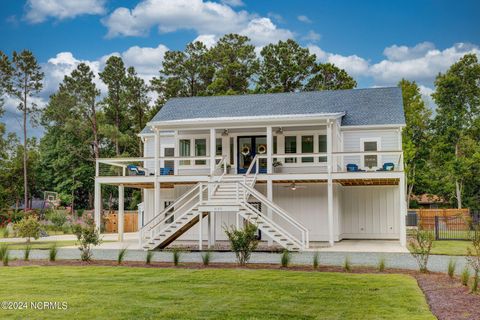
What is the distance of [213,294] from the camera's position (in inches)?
487

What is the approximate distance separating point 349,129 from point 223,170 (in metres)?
6.88

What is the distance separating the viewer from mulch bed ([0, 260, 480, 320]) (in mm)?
10633

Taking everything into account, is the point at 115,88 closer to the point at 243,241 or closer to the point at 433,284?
the point at 243,241

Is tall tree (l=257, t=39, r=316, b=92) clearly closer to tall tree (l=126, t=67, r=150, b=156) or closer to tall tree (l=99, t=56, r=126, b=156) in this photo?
tall tree (l=126, t=67, r=150, b=156)

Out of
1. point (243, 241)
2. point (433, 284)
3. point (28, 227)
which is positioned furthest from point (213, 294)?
point (28, 227)

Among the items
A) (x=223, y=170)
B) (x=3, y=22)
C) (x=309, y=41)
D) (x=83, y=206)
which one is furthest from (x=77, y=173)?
(x=223, y=170)

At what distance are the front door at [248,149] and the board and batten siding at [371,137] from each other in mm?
4209

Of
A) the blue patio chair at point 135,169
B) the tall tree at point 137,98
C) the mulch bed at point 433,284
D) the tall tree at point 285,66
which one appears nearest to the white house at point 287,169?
the blue patio chair at point 135,169

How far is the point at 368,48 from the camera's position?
48.8 metres

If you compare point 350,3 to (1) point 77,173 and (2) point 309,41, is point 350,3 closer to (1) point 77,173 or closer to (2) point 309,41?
(2) point 309,41

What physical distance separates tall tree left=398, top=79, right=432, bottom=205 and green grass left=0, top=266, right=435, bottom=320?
38.8m

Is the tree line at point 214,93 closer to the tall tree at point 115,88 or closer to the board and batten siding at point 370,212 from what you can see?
the tall tree at point 115,88

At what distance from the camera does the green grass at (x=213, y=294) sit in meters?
10.5

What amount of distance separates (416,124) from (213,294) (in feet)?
142
